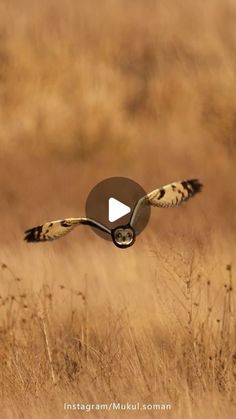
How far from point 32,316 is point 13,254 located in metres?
0.39

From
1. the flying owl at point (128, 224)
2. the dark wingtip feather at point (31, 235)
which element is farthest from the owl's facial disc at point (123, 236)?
the dark wingtip feather at point (31, 235)

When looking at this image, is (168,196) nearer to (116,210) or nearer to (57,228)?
(116,210)

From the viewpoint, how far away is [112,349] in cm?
414

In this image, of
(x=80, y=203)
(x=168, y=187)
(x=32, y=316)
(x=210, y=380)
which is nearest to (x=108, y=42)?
(x=80, y=203)

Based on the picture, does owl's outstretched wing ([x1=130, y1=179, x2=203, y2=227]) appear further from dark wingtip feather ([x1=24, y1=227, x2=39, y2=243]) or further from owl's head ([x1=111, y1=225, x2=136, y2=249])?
dark wingtip feather ([x1=24, y1=227, x2=39, y2=243])

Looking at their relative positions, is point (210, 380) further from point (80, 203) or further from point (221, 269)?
point (80, 203)

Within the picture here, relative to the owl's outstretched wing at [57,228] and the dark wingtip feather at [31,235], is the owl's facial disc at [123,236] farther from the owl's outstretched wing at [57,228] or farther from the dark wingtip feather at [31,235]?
the dark wingtip feather at [31,235]

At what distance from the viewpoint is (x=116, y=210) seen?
4.24 m

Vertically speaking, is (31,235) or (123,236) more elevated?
(31,235)
